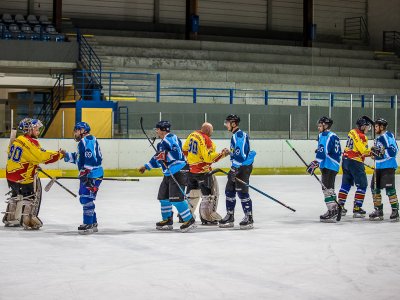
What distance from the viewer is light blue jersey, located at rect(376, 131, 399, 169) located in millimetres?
12445

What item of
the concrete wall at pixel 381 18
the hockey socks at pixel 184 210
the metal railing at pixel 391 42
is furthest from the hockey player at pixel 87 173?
the concrete wall at pixel 381 18

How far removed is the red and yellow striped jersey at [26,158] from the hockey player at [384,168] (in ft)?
15.5

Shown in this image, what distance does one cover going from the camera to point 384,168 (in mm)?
12555

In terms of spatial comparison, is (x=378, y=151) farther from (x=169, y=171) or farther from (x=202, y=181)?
(x=169, y=171)

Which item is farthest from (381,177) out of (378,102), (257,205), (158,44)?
(158,44)

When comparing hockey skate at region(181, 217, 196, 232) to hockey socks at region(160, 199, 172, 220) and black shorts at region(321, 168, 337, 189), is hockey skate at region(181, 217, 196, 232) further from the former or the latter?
black shorts at region(321, 168, 337, 189)

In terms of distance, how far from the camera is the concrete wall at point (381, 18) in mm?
37281

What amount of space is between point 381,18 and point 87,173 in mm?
29294

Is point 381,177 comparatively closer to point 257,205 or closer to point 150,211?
point 257,205

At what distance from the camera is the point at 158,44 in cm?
3291

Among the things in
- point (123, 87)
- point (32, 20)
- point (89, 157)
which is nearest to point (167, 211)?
point (89, 157)

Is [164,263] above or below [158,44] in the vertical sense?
below

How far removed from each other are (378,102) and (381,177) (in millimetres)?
16388

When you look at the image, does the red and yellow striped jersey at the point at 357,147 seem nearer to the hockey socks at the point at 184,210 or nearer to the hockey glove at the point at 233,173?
the hockey glove at the point at 233,173
